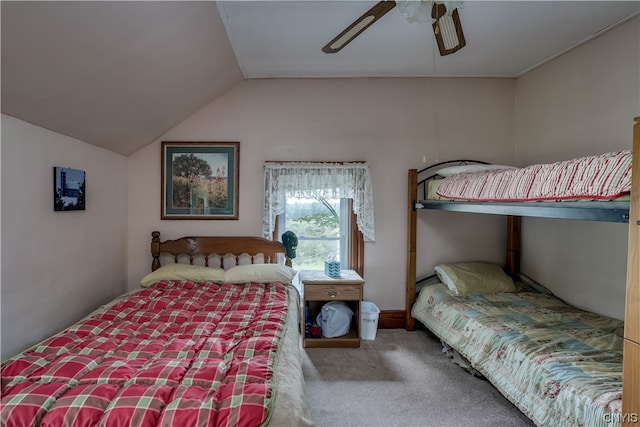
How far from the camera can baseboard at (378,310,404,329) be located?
3564mm

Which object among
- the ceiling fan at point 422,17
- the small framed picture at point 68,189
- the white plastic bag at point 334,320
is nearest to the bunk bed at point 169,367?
the white plastic bag at point 334,320

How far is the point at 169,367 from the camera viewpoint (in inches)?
59.3

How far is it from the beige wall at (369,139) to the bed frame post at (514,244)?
146mm

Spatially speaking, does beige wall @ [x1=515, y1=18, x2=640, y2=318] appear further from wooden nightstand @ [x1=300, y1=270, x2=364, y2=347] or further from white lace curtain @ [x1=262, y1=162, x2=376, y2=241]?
wooden nightstand @ [x1=300, y1=270, x2=364, y2=347]

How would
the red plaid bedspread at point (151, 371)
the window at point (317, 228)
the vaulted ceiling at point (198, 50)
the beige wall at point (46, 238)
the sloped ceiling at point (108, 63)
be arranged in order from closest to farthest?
the red plaid bedspread at point (151, 371)
the sloped ceiling at point (108, 63)
the vaulted ceiling at point (198, 50)
the beige wall at point (46, 238)
the window at point (317, 228)

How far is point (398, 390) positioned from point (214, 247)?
2.17 metres

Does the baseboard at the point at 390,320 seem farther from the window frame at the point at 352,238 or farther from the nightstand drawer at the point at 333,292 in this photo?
the nightstand drawer at the point at 333,292

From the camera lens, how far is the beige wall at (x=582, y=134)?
8.08 ft

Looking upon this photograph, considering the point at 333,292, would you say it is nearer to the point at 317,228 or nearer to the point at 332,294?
the point at 332,294

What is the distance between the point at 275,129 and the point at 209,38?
1216 mm

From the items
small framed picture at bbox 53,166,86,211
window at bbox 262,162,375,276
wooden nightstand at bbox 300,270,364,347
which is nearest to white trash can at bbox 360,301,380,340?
wooden nightstand at bbox 300,270,364,347

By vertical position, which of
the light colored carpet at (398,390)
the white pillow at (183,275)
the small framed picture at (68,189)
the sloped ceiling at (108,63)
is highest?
the sloped ceiling at (108,63)

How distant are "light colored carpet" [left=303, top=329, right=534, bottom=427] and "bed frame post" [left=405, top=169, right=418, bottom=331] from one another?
395 millimetres

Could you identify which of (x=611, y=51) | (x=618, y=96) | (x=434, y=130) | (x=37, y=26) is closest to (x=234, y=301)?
(x=37, y=26)
